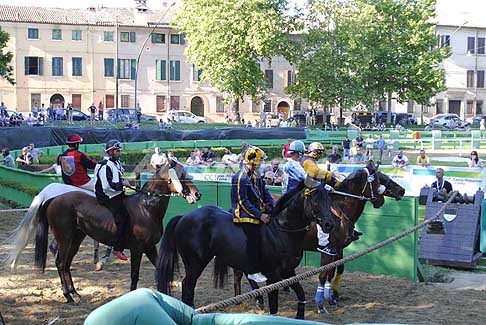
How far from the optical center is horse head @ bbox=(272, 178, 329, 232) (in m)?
8.69

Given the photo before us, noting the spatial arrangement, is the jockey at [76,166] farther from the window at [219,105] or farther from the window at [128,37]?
the window at [219,105]

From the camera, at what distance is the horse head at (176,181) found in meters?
10.3

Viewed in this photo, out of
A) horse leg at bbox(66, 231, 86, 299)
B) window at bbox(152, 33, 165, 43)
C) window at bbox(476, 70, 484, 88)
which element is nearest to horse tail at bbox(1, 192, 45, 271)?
horse leg at bbox(66, 231, 86, 299)

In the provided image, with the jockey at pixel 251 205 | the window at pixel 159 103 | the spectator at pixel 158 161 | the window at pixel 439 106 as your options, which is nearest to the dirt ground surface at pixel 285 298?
the jockey at pixel 251 205

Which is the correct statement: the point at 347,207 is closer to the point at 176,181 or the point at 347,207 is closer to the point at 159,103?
the point at 176,181

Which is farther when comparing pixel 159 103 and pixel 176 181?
pixel 159 103

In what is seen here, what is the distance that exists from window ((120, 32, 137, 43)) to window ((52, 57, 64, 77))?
5923 millimetres

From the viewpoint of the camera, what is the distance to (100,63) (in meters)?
63.9

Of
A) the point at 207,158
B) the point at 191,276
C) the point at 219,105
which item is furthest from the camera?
the point at 219,105

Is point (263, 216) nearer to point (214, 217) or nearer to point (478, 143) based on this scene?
point (214, 217)

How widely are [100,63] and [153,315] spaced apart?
206ft

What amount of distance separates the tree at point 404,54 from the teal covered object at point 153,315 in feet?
184

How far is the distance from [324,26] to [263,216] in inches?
1924

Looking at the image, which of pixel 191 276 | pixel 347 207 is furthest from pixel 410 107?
pixel 191 276
